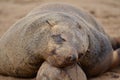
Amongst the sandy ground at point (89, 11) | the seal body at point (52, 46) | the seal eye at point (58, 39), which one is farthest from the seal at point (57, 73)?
the sandy ground at point (89, 11)

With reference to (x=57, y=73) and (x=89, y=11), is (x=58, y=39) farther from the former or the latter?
(x=89, y=11)

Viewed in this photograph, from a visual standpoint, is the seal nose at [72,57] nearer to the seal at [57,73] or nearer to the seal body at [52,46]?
the seal body at [52,46]

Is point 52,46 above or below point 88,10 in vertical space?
above

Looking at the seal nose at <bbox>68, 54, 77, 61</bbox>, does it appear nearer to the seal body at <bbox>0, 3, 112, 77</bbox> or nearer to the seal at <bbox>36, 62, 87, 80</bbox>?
the seal body at <bbox>0, 3, 112, 77</bbox>

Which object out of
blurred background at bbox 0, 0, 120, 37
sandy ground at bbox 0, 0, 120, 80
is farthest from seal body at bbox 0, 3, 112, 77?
blurred background at bbox 0, 0, 120, 37

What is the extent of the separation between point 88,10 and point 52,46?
442 centimetres

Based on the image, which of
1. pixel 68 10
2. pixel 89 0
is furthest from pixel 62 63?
pixel 89 0

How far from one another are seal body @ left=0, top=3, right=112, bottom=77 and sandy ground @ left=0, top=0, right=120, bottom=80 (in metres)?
1.86

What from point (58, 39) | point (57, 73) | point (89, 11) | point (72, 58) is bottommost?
point (89, 11)

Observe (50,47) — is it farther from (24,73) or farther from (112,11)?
(112,11)

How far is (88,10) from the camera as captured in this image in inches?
299

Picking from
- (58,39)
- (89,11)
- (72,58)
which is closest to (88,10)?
(89,11)

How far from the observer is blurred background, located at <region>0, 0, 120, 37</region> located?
6.52 m

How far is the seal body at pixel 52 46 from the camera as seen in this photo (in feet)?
10.6
